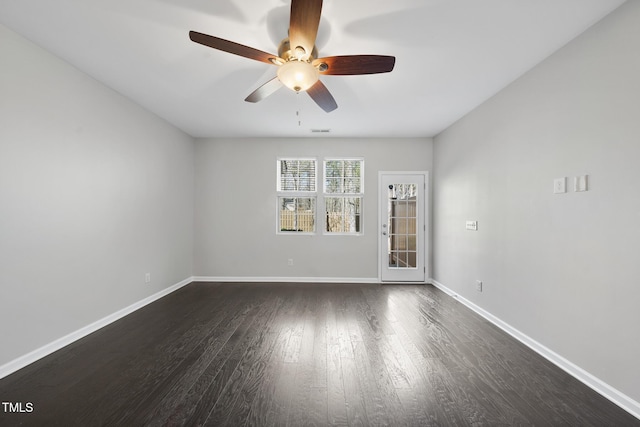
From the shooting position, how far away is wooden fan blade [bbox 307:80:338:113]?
2.41 metres

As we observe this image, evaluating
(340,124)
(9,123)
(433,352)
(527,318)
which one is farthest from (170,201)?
(527,318)

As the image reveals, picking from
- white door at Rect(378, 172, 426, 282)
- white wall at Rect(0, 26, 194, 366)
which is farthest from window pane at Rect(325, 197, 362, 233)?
white wall at Rect(0, 26, 194, 366)

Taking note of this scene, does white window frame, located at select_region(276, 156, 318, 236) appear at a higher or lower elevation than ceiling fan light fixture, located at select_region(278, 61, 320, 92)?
lower

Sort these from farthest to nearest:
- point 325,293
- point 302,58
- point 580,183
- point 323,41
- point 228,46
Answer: point 325,293
point 323,41
point 580,183
point 302,58
point 228,46

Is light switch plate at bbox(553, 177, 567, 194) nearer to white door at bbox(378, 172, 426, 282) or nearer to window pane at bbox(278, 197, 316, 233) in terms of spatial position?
white door at bbox(378, 172, 426, 282)

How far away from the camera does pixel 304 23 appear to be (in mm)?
1786

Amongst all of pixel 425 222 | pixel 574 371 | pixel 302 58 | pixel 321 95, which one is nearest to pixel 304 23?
pixel 302 58

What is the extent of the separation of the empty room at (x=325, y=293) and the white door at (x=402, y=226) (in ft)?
2.65

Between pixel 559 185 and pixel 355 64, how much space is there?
1.91 meters

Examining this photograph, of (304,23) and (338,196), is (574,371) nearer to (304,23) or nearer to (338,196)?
(304,23)

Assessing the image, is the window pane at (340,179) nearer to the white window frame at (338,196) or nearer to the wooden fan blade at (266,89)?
the white window frame at (338,196)

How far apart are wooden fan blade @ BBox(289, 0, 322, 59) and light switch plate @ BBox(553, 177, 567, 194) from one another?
2217 mm

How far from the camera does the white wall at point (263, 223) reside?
5113 millimetres

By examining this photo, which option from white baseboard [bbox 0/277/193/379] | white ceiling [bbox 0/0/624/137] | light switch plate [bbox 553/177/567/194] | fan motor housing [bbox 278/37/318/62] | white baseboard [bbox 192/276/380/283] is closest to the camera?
white ceiling [bbox 0/0/624/137]
